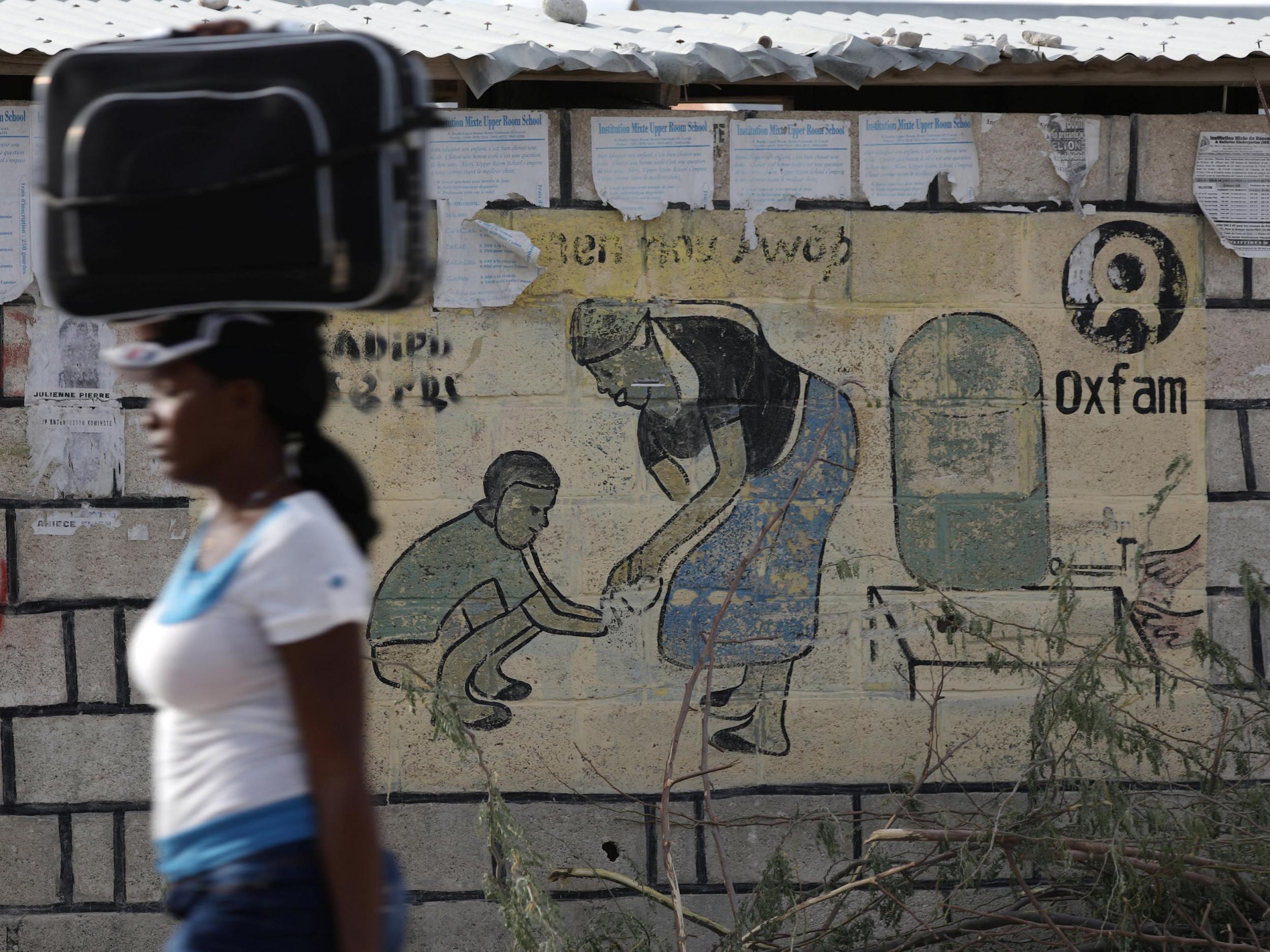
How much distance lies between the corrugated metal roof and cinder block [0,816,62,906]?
2074 mm

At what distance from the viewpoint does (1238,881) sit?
2908 mm

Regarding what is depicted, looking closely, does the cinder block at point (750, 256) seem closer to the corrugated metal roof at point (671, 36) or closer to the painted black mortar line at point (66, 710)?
the corrugated metal roof at point (671, 36)

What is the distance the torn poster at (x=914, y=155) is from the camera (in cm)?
367

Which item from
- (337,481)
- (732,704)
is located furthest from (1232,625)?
(337,481)

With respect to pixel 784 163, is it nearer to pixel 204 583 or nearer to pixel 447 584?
pixel 447 584

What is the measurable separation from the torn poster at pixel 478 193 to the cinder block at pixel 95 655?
50.2 inches

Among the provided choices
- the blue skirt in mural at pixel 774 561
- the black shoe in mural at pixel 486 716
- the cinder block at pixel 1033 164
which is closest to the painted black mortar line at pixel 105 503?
the black shoe in mural at pixel 486 716

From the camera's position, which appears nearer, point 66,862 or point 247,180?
point 247,180

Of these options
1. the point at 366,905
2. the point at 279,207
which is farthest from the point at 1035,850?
the point at 279,207

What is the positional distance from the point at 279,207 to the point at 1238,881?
252 centimetres

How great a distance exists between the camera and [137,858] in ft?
11.8

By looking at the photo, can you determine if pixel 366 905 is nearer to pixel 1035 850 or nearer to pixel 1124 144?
pixel 1035 850

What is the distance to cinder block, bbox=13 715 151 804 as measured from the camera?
359 centimetres

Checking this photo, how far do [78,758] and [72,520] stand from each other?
2.15 ft
